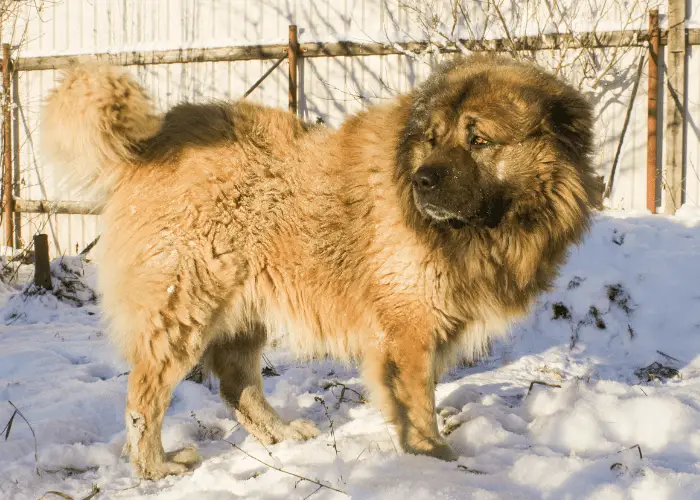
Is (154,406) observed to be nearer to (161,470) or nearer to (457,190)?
(161,470)

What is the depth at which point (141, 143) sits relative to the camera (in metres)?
3.10

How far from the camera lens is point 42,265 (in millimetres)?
6250

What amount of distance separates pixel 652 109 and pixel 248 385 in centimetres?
671

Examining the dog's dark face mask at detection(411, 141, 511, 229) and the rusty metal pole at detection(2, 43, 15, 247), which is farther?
the rusty metal pole at detection(2, 43, 15, 247)

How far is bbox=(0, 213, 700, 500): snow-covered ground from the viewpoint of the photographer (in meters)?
2.44

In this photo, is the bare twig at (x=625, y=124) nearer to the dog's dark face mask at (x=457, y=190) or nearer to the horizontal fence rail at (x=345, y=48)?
the horizontal fence rail at (x=345, y=48)

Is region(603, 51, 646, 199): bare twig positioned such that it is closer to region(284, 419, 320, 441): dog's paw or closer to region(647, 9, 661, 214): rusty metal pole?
region(647, 9, 661, 214): rusty metal pole

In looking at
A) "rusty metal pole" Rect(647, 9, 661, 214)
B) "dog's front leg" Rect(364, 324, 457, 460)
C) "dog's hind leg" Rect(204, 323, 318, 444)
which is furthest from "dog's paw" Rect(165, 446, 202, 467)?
"rusty metal pole" Rect(647, 9, 661, 214)

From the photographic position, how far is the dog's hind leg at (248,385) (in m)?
3.34

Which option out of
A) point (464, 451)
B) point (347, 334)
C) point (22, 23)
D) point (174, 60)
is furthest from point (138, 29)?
point (464, 451)

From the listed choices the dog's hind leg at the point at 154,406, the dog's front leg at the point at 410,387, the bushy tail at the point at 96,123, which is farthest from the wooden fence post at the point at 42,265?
the dog's front leg at the point at 410,387

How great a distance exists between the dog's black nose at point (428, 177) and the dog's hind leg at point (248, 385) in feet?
4.12

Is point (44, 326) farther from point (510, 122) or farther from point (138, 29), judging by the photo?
point (138, 29)

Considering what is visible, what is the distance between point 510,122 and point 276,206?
47.0 inches
